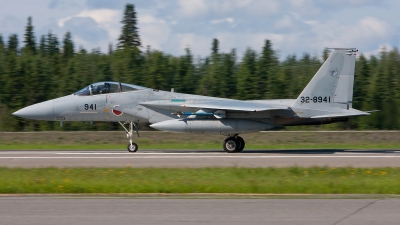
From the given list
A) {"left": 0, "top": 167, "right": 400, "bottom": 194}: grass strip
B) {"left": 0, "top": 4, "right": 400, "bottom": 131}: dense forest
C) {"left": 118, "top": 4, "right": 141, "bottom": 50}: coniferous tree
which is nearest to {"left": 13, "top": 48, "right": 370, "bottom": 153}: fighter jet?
{"left": 0, "top": 167, "right": 400, "bottom": 194}: grass strip

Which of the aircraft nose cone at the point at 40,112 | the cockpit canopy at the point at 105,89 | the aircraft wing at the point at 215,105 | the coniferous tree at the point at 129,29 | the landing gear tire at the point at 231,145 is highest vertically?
the coniferous tree at the point at 129,29

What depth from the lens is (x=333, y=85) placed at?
22.6m

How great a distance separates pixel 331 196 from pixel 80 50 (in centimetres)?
4079

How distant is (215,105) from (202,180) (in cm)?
896

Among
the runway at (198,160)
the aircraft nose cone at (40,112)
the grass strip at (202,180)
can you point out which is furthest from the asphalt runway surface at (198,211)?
the aircraft nose cone at (40,112)

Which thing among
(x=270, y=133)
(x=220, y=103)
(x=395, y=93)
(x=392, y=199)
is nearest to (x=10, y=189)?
(x=392, y=199)

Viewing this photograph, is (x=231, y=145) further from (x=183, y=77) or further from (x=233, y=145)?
(x=183, y=77)

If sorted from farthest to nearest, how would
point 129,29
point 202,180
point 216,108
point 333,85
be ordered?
point 129,29
point 333,85
point 216,108
point 202,180

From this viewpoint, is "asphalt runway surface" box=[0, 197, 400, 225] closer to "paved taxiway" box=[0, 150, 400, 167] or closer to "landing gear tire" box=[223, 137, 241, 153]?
"paved taxiway" box=[0, 150, 400, 167]

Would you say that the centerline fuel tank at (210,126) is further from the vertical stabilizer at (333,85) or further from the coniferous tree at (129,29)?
the coniferous tree at (129,29)

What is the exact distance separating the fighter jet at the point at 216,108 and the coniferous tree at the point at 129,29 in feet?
168

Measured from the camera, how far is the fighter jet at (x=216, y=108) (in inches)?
875

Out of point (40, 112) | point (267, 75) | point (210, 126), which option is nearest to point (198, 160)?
point (210, 126)

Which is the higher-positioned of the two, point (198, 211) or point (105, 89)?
point (105, 89)
